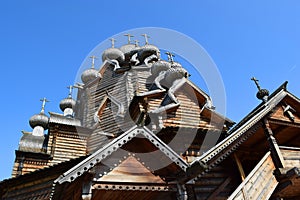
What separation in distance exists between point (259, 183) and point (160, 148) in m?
3.23

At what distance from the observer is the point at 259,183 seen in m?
7.11

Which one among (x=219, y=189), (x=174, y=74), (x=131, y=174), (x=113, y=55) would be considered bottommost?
(x=131, y=174)

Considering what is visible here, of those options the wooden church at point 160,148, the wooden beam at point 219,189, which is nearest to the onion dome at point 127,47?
the wooden church at point 160,148

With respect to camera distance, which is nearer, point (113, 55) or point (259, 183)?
point (259, 183)

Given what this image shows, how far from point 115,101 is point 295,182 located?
37.2 ft

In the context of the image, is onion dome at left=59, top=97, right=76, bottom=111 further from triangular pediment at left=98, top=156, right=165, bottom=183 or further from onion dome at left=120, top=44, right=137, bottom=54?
triangular pediment at left=98, top=156, right=165, bottom=183

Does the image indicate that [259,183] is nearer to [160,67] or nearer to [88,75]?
[160,67]

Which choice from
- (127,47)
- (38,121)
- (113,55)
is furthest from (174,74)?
(127,47)

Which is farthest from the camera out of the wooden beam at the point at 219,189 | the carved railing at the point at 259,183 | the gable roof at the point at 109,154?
the wooden beam at the point at 219,189

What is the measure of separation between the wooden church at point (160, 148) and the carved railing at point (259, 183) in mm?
27

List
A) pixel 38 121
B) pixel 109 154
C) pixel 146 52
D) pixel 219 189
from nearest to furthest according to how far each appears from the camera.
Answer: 1. pixel 109 154
2. pixel 219 189
3. pixel 38 121
4. pixel 146 52

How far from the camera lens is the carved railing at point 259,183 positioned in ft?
21.6

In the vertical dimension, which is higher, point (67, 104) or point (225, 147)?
point (67, 104)

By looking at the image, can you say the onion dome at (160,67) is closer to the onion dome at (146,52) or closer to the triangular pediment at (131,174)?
the onion dome at (146,52)
